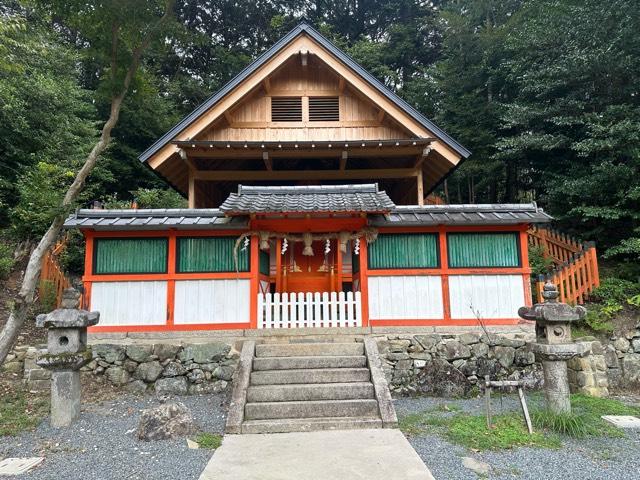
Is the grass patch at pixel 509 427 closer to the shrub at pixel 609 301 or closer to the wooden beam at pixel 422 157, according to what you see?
the shrub at pixel 609 301

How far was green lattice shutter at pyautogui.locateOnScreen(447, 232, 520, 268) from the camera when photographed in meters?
7.97

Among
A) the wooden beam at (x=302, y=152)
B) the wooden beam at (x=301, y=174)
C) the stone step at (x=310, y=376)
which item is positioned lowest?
the stone step at (x=310, y=376)

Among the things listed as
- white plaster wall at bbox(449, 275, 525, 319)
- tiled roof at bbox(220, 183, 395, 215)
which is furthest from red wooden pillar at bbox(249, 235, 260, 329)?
white plaster wall at bbox(449, 275, 525, 319)

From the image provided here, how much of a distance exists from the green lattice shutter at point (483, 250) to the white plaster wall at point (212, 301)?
4335mm

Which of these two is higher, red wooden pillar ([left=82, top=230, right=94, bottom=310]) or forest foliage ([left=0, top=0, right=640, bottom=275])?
forest foliage ([left=0, top=0, right=640, bottom=275])

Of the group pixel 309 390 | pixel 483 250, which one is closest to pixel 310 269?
pixel 483 250

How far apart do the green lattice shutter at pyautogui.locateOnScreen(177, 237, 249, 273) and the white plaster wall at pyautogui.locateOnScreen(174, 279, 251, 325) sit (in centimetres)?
26

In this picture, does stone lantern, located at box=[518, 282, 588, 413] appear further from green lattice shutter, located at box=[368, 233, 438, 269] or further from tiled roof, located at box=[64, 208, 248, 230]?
tiled roof, located at box=[64, 208, 248, 230]

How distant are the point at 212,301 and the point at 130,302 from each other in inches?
63.7

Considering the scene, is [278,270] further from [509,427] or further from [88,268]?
[509,427]

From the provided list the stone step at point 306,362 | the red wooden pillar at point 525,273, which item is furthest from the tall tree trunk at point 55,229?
the red wooden pillar at point 525,273

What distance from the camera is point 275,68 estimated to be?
9539mm

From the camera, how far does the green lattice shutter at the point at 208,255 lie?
7840mm

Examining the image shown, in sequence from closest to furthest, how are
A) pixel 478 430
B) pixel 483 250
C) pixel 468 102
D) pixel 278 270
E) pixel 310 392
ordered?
1. pixel 478 430
2. pixel 310 392
3. pixel 483 250
4. pixel 278 270
5. pixel 468 102
